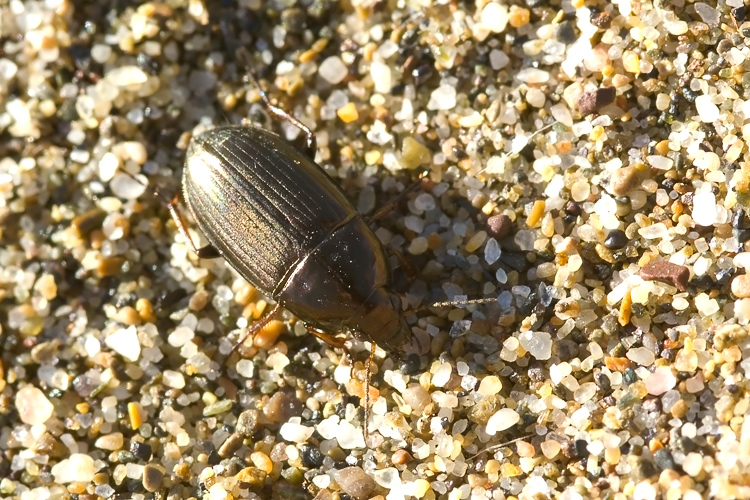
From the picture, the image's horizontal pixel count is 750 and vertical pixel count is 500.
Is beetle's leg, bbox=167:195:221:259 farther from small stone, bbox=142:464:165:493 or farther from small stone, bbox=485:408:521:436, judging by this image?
small stone, bbox=485:408:521:436

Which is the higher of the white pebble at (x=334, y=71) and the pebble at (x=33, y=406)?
the white pebble at (x=334, y=71)

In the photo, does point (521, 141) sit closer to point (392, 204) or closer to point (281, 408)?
point (392, 204)

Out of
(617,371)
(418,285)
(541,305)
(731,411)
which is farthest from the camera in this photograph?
(418,285)

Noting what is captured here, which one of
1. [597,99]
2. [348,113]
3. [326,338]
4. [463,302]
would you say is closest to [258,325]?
[326,338]

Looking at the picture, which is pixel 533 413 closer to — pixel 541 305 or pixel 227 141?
pixel 541 305

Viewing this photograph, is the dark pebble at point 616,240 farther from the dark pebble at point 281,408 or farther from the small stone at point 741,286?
the dark pebble at point 281,408

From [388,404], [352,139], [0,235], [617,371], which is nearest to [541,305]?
[617,371]

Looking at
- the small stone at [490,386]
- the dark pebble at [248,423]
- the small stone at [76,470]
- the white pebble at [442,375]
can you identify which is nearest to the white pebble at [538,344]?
the small stone at [490,386]
